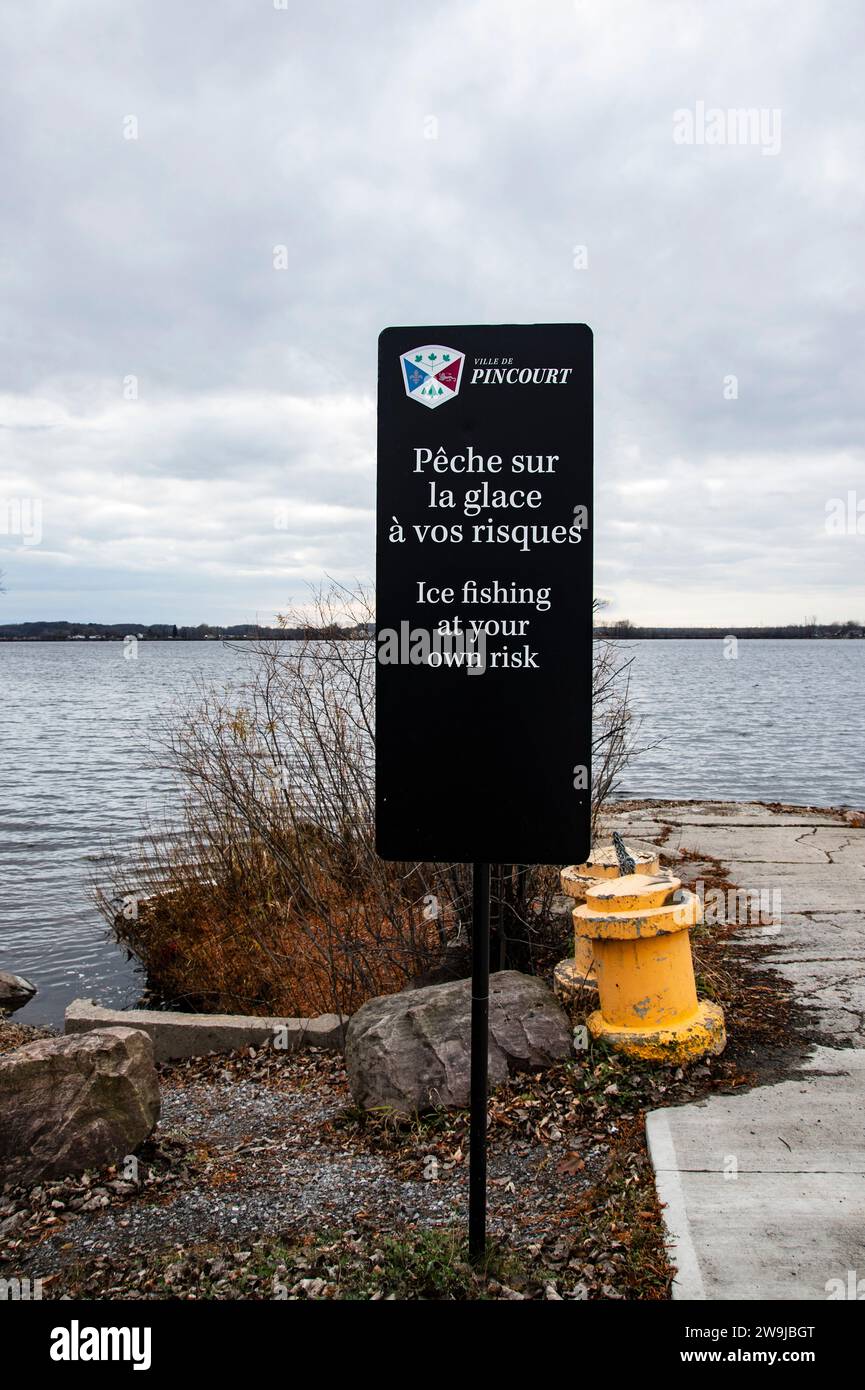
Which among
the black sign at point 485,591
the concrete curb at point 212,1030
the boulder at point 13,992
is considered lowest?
the boulder at point 13,992

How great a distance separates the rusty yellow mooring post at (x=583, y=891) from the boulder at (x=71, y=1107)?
7.77ft

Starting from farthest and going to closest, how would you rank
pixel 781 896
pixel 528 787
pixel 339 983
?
pixel 781 896
pixel 339 983
pixel 528 787

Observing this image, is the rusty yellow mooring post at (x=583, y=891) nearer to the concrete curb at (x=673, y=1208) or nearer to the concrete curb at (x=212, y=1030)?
the concrete curb at (x=673, y=1208)

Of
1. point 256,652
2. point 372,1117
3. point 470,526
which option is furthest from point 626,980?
point 256,652

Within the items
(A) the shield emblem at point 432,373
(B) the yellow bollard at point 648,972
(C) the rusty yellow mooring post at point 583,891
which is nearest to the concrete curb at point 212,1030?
(C) the rusty yellow mooring post at point 583,891

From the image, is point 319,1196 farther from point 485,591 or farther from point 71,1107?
point 485,591

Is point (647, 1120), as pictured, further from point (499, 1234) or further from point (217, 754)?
point (217, 754)

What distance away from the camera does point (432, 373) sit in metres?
3.34

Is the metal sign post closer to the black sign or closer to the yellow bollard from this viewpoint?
the black sign

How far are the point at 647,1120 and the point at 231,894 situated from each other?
19.8 ft

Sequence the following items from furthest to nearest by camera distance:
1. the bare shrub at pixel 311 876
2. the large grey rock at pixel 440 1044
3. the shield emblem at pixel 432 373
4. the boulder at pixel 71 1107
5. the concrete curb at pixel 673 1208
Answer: the bare shrub at pixel 311 876, the large grey rock at pixel 440 1044, the boulder at pixel 71 1107, the shield emblem at pixel 432 373, the concrete curb at pixel 673 1208

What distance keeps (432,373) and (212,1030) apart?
15.5 ft

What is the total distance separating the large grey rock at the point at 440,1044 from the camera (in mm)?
4777

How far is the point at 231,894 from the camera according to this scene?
9.68 metres
